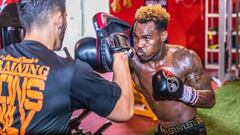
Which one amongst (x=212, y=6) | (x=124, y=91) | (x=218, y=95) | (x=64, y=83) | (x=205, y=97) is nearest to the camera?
(x=64, y=83)

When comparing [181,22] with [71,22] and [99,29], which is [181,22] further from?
[99,29]

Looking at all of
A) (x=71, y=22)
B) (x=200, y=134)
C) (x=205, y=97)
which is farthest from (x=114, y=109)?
(x=71, y=22)

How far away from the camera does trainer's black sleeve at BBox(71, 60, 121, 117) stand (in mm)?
1388

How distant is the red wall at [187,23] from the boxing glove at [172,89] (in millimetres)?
5423

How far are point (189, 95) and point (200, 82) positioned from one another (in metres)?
0.24

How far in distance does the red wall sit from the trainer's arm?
5984mm

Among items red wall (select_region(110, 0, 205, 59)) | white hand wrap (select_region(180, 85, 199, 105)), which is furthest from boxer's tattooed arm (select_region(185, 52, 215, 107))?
red wall (select_region(110, 0, 205, 59))

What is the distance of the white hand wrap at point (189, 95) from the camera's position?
2.12 meters

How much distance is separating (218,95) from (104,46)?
13.2 feet

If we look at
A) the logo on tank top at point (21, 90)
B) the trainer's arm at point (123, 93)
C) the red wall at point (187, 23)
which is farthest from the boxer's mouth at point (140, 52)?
the red wall at point (187, 23)

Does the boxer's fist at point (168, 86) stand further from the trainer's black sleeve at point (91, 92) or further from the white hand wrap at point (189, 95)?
the trainer's black sleeve at point (91, 92)

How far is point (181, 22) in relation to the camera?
7.62 metres

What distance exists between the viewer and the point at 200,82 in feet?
7.68

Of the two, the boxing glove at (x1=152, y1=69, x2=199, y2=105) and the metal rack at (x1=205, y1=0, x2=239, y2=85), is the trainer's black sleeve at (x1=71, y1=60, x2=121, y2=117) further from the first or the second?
the metal rack at (x1=205, y1=0, x2=239, y2=85)
